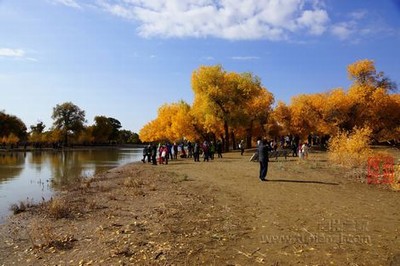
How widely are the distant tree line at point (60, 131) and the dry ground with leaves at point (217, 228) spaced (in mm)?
92036

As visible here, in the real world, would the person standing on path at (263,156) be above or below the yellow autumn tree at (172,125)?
below

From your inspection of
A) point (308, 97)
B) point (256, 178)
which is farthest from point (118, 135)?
point (256, 178)

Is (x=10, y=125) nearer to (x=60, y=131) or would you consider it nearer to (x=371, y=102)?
(x=60, y=131)

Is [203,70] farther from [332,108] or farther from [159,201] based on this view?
[159,201]

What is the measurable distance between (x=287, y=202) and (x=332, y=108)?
142ft

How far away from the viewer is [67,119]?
130 m

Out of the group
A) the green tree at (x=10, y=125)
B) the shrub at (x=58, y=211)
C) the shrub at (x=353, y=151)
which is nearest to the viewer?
the shrub at (x=58, y=211)

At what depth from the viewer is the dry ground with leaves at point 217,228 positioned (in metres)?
7.88

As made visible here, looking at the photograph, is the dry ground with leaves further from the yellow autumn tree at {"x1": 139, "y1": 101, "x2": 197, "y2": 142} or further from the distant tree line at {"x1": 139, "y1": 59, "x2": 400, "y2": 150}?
the yellow autumn tree at {"x1": 139, "y1": 101, "x2": 197, "y2": 142}

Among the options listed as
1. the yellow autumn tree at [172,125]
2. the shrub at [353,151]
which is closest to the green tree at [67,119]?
the yellow autumn tree at [172,125]

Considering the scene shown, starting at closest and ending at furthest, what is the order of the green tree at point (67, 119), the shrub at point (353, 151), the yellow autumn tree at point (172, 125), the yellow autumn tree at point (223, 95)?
1. the shrub at point (353, 151)
2. the yellow autumn tree at point (223, 95)
3. the yellow autumn tree at point (172, 125)
4. the green tree at point (67, 119)

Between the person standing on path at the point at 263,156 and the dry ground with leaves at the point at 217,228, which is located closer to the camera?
the dry ground with leaves at the point at 217,228

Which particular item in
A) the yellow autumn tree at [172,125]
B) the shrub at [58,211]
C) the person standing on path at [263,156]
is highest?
the yellow autumn tree at [172,125]

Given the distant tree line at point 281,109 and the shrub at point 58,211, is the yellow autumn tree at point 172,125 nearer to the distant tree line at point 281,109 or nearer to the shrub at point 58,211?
the distant tree line at point 281,109
